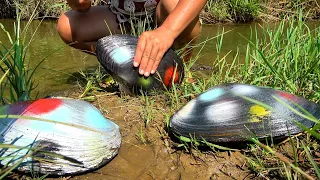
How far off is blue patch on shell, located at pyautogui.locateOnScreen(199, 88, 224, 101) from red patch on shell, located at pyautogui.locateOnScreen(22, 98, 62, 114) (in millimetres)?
572

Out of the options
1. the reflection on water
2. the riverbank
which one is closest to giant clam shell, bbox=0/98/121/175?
the reflection on water

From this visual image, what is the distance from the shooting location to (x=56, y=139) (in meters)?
1.25

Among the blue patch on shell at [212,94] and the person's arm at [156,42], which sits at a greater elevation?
the person's arm at [156,42]

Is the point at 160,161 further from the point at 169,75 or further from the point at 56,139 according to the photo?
the point at 169,75

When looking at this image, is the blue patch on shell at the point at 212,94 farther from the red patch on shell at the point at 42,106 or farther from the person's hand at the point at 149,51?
the red patch on shell at the point at 42,106

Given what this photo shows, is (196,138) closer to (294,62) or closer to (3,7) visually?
(294,62)

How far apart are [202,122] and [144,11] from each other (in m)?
1.53

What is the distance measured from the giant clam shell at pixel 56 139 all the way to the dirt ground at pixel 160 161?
58 mm

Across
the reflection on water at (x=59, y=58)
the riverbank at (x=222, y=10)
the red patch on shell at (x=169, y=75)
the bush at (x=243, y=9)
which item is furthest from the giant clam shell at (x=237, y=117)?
the bush at (x=243, y=9)

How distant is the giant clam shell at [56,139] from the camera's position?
1228mm

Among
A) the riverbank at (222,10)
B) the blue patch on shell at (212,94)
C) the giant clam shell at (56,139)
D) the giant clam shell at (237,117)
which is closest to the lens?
the giant clam shell at (56,139)

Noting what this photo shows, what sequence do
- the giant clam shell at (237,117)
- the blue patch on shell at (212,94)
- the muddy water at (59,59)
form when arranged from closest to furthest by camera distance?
the giant clam shell at (237,117)
the blue patch on shell at (212,94)
the muddy water at (59,59)

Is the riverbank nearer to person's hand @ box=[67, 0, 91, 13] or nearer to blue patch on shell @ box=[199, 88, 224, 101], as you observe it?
person's hand @ box=[67, 0, 91, 13]

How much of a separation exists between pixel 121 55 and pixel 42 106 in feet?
1.91
